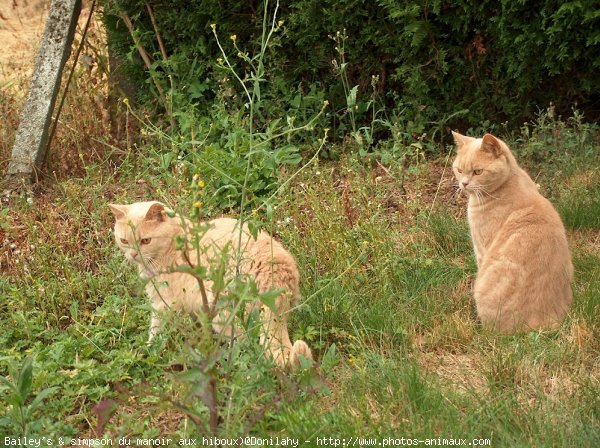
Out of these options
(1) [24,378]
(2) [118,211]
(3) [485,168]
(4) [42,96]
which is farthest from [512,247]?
(4) [42,96]

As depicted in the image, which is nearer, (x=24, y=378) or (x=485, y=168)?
(x=24, y=378)

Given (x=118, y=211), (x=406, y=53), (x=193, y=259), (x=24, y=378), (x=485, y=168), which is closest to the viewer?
(x=24, y=378)

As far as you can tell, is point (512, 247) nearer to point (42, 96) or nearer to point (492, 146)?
point (492, 146)

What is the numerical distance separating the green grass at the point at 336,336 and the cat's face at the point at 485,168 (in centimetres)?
54

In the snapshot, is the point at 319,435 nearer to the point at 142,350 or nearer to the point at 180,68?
the point at 142,350

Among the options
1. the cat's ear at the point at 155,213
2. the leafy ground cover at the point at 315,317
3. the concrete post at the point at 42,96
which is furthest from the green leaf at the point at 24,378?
the concrete post at the point at 42,96

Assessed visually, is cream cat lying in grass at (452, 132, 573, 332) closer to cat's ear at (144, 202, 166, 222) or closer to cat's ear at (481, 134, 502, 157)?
cat's ear at (481, 134, 502, 157)

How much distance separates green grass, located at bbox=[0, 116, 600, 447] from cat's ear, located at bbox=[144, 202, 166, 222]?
0.26 metres

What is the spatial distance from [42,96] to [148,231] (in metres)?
2.81

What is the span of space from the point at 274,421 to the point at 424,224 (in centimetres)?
237

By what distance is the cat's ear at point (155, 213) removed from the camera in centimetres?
446

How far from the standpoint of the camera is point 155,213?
14.7 ft

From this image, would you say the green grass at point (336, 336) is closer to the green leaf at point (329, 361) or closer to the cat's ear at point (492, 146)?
the green leaf at point (329, 361)

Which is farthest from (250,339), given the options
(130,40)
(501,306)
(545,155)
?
(130,40)
